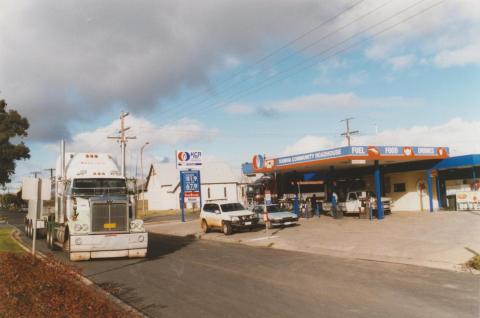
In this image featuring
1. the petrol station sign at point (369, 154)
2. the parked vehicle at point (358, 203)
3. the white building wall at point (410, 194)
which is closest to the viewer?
the petrol station sign at point (369, 154)

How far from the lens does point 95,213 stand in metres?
15.9

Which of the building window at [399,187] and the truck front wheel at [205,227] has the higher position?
the building window at [399,187]

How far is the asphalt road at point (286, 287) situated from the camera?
8344mm

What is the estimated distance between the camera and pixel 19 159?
52.4m

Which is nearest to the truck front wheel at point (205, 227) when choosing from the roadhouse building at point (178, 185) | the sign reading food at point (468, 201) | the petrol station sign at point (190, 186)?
the petrol station sign at point (190, 186)

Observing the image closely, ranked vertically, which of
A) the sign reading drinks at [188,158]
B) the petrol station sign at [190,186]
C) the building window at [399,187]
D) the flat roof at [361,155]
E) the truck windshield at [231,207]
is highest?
the sign reading drinks at [188,158]

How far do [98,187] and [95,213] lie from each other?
2.16 meters

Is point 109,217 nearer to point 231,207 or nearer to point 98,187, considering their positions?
point 98,187

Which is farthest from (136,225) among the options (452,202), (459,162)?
(452,202)

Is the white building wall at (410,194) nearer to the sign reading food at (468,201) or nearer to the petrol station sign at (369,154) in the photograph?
the sign reading food at (468,201)

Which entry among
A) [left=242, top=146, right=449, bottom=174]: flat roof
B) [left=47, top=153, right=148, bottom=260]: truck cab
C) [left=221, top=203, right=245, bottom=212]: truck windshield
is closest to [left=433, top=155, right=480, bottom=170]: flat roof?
[left=242, top=146, right=449, bottom=174]: flat roof

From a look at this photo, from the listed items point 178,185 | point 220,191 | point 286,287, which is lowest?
point 286,287

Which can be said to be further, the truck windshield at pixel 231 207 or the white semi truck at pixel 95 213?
the truck windshield at pixel 231 207

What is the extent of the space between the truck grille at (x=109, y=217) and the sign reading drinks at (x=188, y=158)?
22.3 metres
